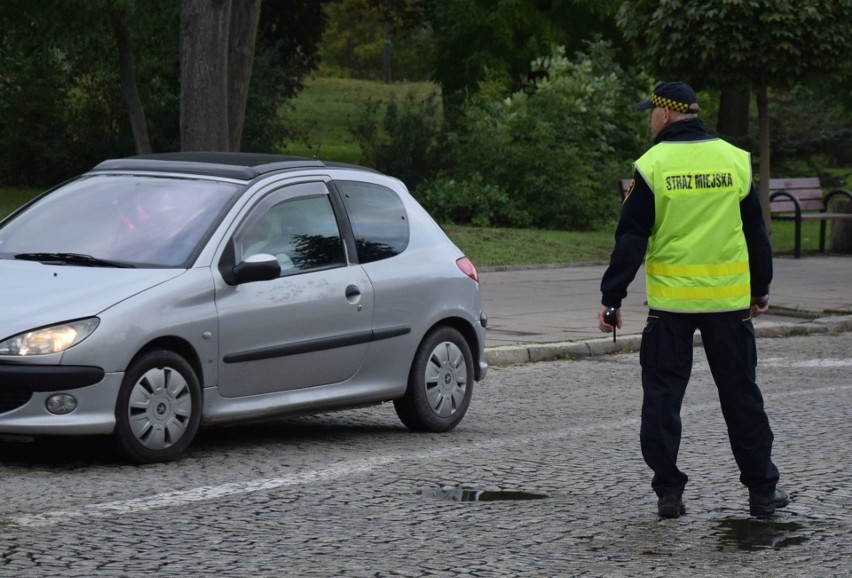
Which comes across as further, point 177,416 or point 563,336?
point 563,336

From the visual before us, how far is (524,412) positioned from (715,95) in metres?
37.5

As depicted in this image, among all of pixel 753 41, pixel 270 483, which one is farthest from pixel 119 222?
pixel 753 41

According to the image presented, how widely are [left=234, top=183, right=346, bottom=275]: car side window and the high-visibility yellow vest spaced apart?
102 inches

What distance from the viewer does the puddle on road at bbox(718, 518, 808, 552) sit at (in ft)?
20.8

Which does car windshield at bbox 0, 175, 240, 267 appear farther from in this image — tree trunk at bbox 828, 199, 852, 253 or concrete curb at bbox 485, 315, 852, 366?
tree trunk at bbox 828, 199, 852, 253

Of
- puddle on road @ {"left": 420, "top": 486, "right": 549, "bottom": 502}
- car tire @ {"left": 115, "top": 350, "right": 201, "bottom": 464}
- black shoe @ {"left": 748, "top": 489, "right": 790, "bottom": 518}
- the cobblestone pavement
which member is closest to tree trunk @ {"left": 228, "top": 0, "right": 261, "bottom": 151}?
the cobblestone pavement

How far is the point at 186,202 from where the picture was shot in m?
8.73

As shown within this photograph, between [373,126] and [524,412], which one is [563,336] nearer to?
[524,412]

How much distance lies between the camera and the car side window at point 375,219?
30.6 feet

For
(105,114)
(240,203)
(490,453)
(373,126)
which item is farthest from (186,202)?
(105,114)

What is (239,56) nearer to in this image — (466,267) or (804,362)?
(804,362)

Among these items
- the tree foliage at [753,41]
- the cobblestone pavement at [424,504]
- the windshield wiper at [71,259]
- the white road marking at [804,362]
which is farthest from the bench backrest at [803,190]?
the windshield wiper at [71,259]

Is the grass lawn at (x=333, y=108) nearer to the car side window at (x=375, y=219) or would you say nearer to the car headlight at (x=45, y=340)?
the car side window at (x=375, y=219)

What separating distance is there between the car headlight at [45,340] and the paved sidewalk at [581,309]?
5884mm
